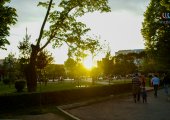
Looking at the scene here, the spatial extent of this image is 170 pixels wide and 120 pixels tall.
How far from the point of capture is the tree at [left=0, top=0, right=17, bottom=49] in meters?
30.6

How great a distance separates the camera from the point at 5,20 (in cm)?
3075

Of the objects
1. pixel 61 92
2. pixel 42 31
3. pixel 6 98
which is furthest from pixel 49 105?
pixel 42 31

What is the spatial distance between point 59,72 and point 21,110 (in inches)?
3898

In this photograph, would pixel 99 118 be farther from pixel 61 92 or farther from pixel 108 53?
pixel 108 53

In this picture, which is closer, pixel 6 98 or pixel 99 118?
pixel 99 118

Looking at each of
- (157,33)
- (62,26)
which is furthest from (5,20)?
Result: (157,33)

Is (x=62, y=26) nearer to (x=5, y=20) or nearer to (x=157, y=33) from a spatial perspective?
(x=5, y=20)

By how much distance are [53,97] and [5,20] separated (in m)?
11.9

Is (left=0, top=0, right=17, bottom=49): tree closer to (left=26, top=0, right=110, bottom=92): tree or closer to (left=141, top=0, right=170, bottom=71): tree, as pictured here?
(left=26, top=0, right=110, bottom=92): tree

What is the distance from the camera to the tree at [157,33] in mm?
53125

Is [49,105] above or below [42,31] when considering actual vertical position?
below

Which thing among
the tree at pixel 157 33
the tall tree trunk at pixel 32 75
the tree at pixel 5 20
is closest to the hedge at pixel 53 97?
the tall tree trunk at pixel 32 75

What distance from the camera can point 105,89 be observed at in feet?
89.1

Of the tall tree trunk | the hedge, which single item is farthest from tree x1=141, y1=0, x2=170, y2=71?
the tall tree trunk
